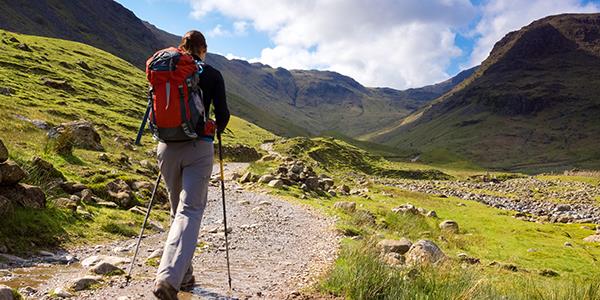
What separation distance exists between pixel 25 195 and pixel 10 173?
31.8 inches

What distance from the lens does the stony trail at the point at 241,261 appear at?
709 cm

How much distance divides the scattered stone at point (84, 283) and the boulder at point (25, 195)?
14.0 feet

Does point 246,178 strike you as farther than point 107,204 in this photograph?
Yes

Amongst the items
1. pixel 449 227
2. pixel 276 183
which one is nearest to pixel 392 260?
pixel 449 227

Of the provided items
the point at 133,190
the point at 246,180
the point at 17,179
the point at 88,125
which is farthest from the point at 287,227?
the point at 88,125

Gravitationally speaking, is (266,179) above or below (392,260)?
below

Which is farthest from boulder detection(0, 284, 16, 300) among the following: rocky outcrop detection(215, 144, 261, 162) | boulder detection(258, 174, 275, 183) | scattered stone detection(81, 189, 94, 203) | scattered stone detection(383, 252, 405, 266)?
rocky outcrop detection(215, 144, 261, 162)

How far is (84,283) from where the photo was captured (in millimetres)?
6910

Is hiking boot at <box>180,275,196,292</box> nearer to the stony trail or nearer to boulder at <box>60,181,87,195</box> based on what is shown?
the stony trail

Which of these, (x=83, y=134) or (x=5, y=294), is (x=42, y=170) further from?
(x=83, y=134)

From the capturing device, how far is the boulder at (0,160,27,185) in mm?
9562

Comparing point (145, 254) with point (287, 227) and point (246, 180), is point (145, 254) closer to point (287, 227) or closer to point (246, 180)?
point (287, 227)

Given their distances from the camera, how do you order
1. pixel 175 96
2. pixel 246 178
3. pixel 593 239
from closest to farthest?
pixel 175 96, pixel 593 239, pixel 246 178

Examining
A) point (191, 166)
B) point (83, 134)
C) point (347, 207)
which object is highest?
point (191, 166)
